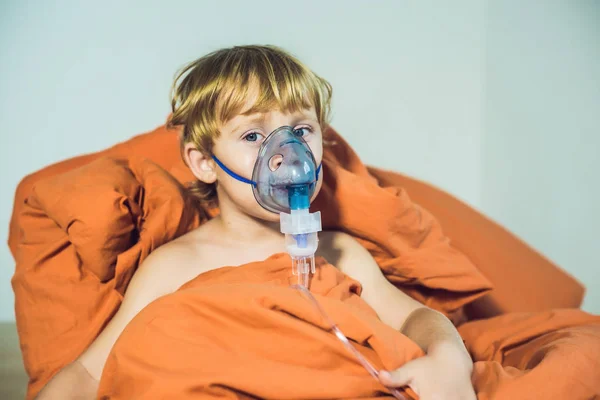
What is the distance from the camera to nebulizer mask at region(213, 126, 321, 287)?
39.6 inches

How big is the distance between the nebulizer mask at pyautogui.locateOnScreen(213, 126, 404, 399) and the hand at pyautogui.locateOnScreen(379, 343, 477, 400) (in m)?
0.18

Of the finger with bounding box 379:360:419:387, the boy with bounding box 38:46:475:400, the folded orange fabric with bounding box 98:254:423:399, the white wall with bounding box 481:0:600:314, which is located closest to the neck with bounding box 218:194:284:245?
the boy with bounding box 38:46:475:400

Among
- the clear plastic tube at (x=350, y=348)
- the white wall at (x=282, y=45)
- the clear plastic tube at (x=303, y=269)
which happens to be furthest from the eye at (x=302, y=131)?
the white wall at (x=282, y=45)

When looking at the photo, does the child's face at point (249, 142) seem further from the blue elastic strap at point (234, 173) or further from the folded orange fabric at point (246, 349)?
the folded orange fabric at point (246, 349)

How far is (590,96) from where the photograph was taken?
2.09m

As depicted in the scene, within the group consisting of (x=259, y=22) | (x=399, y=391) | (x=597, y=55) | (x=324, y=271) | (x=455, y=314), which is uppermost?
(x=259, y=22)

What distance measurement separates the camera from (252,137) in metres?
1.12

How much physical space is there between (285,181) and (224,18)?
3.27 feet

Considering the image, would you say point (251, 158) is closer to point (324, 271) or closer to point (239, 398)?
point (324, 271)

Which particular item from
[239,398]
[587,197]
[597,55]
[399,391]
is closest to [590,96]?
[597,55]

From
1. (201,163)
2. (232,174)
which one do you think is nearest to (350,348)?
(232,174)

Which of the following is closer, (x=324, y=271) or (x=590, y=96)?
(x=324, y=271)

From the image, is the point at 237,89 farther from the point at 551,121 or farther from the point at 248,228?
the point at 551,121

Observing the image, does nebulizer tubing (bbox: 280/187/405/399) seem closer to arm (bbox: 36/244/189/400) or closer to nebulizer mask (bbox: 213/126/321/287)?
nebulizer mask (bbox: 213/126/321/287)
